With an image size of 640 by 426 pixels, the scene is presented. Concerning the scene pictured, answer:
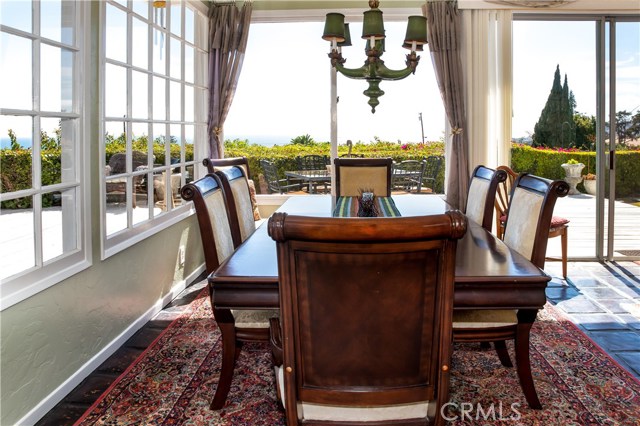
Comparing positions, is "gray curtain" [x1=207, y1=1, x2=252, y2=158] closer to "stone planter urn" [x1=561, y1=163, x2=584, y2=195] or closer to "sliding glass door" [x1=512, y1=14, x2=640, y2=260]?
"sliding glass door" [x1=512, y1=14, x2=640, y2=260]

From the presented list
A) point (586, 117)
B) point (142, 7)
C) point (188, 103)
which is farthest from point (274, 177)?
point (586, 117)

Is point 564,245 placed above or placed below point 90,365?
above

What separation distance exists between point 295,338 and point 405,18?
4428 millimetres

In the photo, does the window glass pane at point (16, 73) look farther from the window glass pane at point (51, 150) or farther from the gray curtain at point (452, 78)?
the gray curtain at point (452, 78)

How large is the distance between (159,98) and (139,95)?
1.27ft

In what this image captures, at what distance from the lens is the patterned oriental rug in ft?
7.70

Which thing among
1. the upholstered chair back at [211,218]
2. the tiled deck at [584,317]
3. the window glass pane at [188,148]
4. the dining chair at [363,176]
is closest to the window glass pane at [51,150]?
the upholstered chair back at [211,218]

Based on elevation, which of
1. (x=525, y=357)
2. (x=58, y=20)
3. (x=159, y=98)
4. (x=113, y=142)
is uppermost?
(x=58, y=20)

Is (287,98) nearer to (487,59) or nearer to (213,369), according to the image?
(487,59)

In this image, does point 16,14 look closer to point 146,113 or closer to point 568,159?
point 146,113

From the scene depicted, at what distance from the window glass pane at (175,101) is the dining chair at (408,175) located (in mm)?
2213

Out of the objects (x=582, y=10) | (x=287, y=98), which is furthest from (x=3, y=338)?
(x=582, y=10)

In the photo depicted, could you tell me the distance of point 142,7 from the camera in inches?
141

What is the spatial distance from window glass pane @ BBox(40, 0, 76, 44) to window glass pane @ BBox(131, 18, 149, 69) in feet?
2.51
